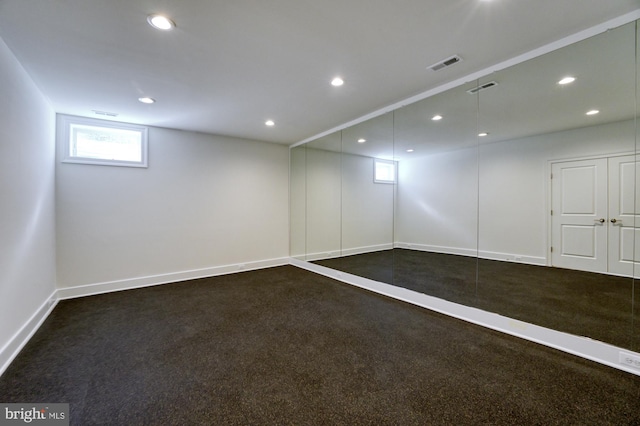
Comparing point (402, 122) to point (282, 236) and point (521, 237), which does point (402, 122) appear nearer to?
point (521, 237)

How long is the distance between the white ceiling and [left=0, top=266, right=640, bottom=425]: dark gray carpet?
272 cm

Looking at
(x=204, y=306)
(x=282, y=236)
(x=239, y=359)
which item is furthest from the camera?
(x=282, y=236)

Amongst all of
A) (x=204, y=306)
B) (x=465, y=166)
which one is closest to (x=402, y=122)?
(x=465, y=166)

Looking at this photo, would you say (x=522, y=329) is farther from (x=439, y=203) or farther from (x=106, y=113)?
(x=106, y=113)

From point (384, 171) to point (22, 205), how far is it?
459cm

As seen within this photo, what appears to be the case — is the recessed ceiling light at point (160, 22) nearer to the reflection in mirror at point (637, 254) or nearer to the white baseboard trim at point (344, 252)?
the reflection in mirror at point (637, 254)

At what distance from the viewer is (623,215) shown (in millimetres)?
2445

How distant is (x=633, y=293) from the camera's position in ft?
7.52

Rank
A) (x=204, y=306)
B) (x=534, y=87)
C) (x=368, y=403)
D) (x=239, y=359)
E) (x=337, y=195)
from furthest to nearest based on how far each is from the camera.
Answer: (x=337, y=195)
(x=204, y=306)
(x=534, y=87)
(x=239, y=359)
(x=368, y=403)

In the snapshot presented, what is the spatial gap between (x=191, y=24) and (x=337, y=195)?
372 cm

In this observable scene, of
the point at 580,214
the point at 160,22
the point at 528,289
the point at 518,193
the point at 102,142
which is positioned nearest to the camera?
the point at 160,22

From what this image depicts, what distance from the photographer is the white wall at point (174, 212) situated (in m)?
3.88

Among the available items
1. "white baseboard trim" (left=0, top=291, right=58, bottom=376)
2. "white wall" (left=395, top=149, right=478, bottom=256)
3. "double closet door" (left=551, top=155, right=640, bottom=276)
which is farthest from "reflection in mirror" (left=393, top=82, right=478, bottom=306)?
"white baseboard trim" (left=0, top=291, right=58, bottom=376)

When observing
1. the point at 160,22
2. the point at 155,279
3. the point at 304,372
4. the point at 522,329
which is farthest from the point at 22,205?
the point at 522,329
